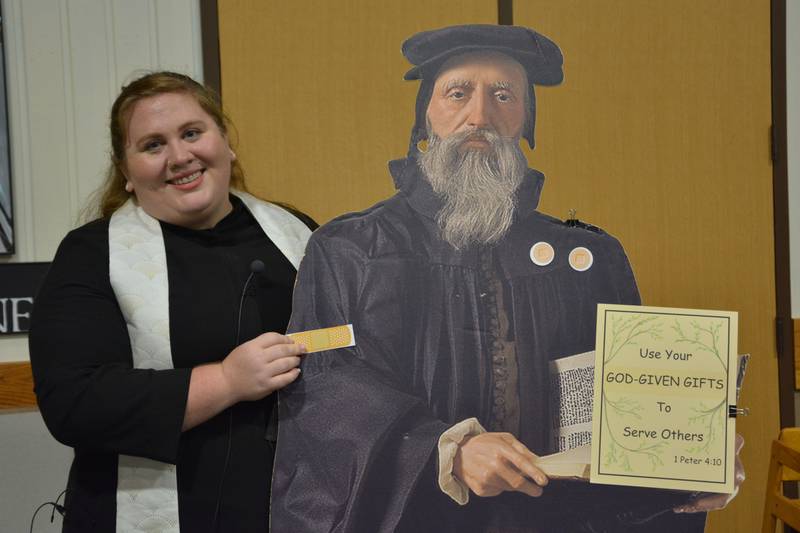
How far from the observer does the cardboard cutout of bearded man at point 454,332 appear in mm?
1305

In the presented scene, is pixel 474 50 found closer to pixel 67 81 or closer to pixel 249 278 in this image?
pixel 249 278

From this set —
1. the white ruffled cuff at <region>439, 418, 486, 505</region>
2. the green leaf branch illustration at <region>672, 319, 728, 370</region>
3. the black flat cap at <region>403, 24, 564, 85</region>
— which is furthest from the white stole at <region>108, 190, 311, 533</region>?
the green leaf branch illustration at <region>672, 319, 728, 370</region>

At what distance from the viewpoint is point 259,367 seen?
1.24 metres

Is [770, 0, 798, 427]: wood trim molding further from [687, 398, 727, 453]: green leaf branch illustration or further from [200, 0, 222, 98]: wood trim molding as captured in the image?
[200, 0, 222, 98]: wood trim molding

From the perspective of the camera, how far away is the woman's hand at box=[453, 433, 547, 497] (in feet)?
4.30

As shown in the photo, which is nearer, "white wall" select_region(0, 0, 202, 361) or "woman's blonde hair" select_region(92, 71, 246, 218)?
"woman's blonde hair" select_region(92, 71, 246, 218)

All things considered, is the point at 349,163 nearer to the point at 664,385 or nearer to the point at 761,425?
the point at 664,385

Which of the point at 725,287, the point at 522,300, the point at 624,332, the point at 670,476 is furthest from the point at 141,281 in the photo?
the point at 725,287

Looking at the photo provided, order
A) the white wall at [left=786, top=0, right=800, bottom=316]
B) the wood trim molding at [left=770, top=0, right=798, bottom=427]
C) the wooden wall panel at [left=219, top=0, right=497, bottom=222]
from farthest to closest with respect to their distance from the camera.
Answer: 1. the white wall at [left=786, top=0, right=800, bottom=316]
2. the wood trim molding at [left=770, top=0, right=798, bottom=427]
3. the wooden wall panel at [left=219, top=0, right=497, bottom=222]

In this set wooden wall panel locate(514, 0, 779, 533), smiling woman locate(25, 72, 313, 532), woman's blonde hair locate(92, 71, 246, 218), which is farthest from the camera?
wooden wall panel locate(514, 0, 779, 533)

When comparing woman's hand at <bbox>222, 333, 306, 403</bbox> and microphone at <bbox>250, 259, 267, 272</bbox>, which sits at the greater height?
microphone at <bbox>250, 259, 267, 272</bbox>

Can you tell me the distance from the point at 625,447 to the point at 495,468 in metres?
0.23

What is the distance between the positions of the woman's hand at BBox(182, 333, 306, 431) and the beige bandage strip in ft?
0.14

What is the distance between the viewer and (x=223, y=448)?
1.32m
